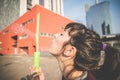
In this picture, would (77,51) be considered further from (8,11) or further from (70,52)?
(8,11)

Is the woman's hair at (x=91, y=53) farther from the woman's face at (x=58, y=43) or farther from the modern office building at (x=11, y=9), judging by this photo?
the modern office building at (x=11, y=9)

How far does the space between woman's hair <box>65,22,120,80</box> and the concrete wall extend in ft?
133

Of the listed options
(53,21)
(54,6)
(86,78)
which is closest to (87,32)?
(86,78)

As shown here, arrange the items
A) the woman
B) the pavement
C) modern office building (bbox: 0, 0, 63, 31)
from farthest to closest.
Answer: modern office building (bbox: 0, 0, 63, 31) < the pavement < the woman

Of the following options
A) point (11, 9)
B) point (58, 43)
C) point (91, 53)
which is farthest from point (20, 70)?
point (11, 9)

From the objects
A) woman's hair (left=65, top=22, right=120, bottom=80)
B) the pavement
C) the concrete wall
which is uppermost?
the concrete wall

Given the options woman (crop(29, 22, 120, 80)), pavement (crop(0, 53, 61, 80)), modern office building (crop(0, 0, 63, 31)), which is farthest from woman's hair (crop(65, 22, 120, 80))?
modern office building (crop(0, 0, 63, 31))

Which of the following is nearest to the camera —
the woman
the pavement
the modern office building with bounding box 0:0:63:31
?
the woman

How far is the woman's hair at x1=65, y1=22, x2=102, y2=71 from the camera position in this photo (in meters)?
1.25

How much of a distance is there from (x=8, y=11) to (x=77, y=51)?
4652 centimetres

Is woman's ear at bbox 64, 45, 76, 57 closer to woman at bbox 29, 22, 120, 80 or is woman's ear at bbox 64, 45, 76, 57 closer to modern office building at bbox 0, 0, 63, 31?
woman at bbox 29, 22, 120, 80

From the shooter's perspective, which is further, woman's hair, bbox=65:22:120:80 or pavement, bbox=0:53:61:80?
pavement, bbox=0:53:61:80

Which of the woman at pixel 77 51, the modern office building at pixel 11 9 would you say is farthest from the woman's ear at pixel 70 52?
the modern office building at pixel 11 9

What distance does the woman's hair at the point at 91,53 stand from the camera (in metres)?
1.25
